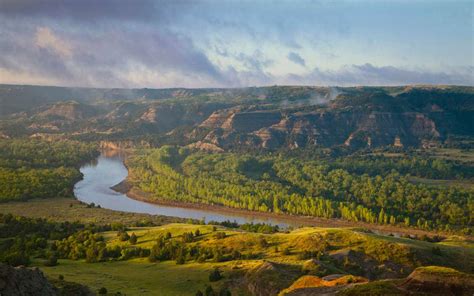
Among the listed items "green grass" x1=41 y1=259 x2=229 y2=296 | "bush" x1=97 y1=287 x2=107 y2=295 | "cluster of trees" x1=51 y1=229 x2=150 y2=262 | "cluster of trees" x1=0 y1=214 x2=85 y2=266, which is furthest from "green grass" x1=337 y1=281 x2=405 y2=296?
"cluster of trees" x1=0 y1=214 x2=85 y2=266

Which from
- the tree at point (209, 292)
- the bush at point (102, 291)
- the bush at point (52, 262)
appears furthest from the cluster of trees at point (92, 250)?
the tree at point (209, 292)

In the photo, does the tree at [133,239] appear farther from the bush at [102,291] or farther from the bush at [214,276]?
the bush at [102,291]

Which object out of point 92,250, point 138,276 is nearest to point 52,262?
point 92,250

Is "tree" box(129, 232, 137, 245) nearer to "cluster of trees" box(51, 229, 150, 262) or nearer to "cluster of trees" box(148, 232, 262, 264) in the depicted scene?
"cluster of trees" box(51, 229, 150, 262)

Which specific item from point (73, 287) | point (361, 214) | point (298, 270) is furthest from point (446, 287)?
point (361, 214)

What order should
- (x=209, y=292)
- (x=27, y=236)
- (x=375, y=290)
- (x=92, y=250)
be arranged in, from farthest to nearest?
1. (x=27, y=236)
2. (x=92, y=250)
3. (x=209, y=292)
4. (x=375, y=290)

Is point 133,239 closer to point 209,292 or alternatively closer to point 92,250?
point 92,250

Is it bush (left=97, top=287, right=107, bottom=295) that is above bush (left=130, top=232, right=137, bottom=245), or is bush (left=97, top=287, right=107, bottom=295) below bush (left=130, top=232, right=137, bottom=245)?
above

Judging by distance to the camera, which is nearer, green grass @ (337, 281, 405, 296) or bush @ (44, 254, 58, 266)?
green grass @ (337, 281, 405, 296)

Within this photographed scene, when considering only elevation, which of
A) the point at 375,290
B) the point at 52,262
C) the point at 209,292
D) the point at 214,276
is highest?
the point at 375,290

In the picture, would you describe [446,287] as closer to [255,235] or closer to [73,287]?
[73,287]

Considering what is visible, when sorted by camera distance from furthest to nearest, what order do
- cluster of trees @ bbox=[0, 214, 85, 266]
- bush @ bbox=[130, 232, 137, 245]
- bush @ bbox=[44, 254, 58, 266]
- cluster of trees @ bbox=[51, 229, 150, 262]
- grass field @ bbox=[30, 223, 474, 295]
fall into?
bush @ bbox=[130, 232, 137, 245] < cluster of trees @ bbox=[51, 229, 150, 262] < cluster of trees @ bbox=[0, 214, 85, 266] < bush @ bbox=[44, 254, 58, 266] < grass field @ bbox=[30, 223, 474, 295]

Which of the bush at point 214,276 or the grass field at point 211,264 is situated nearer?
the bush at point 214,276

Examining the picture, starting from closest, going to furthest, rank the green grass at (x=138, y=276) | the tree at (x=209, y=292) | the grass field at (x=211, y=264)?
the tree at (x=209, y=292) → the green grass at (x=138, y=276) → the grass field at (x=211, y=264)
